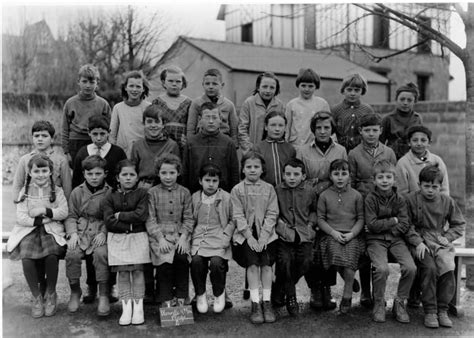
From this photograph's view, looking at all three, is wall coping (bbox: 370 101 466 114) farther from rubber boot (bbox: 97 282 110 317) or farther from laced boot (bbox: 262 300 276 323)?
rubber boot (bbox: 97 282 110 317)

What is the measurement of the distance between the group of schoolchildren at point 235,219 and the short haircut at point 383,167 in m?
0.01

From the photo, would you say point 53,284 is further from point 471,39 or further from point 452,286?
point 471,39

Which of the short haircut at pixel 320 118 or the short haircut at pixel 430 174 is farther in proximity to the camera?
the short haircut at pixel 320 118

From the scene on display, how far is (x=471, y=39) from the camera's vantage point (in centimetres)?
496

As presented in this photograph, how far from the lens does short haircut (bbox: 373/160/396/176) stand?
161 inches

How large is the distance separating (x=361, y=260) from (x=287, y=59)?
49.4ft

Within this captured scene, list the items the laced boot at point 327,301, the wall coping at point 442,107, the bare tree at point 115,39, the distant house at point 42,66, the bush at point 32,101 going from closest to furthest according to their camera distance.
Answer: the laced boot at point 327,301
the wall coping at point 442,107
the distant house at point 42,66
the bush at point 32,101
the bare tree at point 115,39

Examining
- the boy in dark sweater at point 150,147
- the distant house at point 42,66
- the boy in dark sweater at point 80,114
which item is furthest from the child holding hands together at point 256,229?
the distant house at point 42,66

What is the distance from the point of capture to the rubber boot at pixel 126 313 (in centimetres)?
385

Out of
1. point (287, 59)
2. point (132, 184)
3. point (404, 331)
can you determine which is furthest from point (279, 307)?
point (287, 59)

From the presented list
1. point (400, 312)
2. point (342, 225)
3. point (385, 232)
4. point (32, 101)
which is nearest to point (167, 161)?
point (342, 225)

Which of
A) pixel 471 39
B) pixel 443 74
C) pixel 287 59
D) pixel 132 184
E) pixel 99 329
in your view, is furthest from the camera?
pixel 443 74

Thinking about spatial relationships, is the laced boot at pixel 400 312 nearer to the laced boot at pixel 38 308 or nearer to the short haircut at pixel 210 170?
the short haircut at pixel 210 170

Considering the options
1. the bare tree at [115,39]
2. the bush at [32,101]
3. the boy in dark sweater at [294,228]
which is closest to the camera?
the boy in dark sweater at [294,228]
